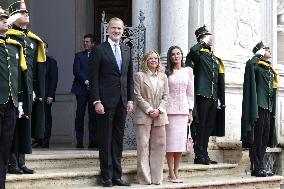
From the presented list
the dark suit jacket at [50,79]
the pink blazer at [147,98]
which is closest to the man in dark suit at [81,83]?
the dark suit jacket at [50,79]

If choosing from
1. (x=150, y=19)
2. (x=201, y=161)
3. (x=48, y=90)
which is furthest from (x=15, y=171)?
(x=150, y=19)

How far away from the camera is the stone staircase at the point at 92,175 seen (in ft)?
22.6

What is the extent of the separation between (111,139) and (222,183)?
1.65 meters

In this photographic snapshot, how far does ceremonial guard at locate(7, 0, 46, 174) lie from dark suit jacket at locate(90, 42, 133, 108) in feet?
1.92

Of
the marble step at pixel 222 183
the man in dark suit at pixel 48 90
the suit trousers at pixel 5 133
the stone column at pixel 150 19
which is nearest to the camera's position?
the suit trousers at pixel 5 133

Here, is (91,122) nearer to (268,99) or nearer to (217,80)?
(217,80)

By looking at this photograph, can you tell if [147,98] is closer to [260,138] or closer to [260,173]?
[260,138]

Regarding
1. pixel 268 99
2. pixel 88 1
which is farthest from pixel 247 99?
pixel 88 1

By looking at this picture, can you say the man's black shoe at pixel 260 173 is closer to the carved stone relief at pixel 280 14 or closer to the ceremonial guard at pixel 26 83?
the ceremonial guard at pixel 26 83

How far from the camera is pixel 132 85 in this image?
746cm

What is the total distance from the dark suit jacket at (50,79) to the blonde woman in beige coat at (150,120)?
2.86 m

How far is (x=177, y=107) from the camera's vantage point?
7.95 meters

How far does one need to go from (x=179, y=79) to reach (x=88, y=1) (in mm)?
4738

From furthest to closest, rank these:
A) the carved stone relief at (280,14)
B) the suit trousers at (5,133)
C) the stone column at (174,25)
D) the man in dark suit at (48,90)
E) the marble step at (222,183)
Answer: the carved stone relief at (280,14) → the man in dark suit at (48,90) → the stone column at (174,25) → the marble step at (222,183) → the suit trousers at (5,133)
